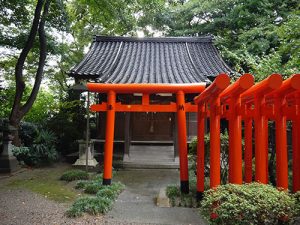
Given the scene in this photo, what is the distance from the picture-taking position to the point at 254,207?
Answer: 355 cm

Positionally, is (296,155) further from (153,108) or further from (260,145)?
(153,108)

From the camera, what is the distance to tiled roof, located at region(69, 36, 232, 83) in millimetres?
11391

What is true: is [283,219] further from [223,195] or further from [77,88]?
[77,88]

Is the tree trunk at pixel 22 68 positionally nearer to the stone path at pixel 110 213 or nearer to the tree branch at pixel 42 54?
the tree branch at pixel 42 54

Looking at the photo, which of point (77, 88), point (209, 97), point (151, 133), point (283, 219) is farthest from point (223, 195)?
point (151, 133)

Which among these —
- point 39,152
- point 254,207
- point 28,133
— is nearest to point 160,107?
point 254,207

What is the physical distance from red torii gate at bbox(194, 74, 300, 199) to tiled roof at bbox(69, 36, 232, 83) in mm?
5328

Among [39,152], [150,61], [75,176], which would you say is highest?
[150,61]

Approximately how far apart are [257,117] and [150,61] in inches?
382

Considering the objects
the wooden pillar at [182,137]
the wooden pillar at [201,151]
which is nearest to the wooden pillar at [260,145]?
the wooden pillar at [201,151]

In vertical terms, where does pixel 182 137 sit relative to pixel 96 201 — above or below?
above

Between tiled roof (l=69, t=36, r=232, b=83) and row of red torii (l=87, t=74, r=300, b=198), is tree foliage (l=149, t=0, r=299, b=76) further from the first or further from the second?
row of red torii (l=87, t=74, r=300, b=198)

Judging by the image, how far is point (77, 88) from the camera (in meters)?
10.1

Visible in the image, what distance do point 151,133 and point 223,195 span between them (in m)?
10.3
